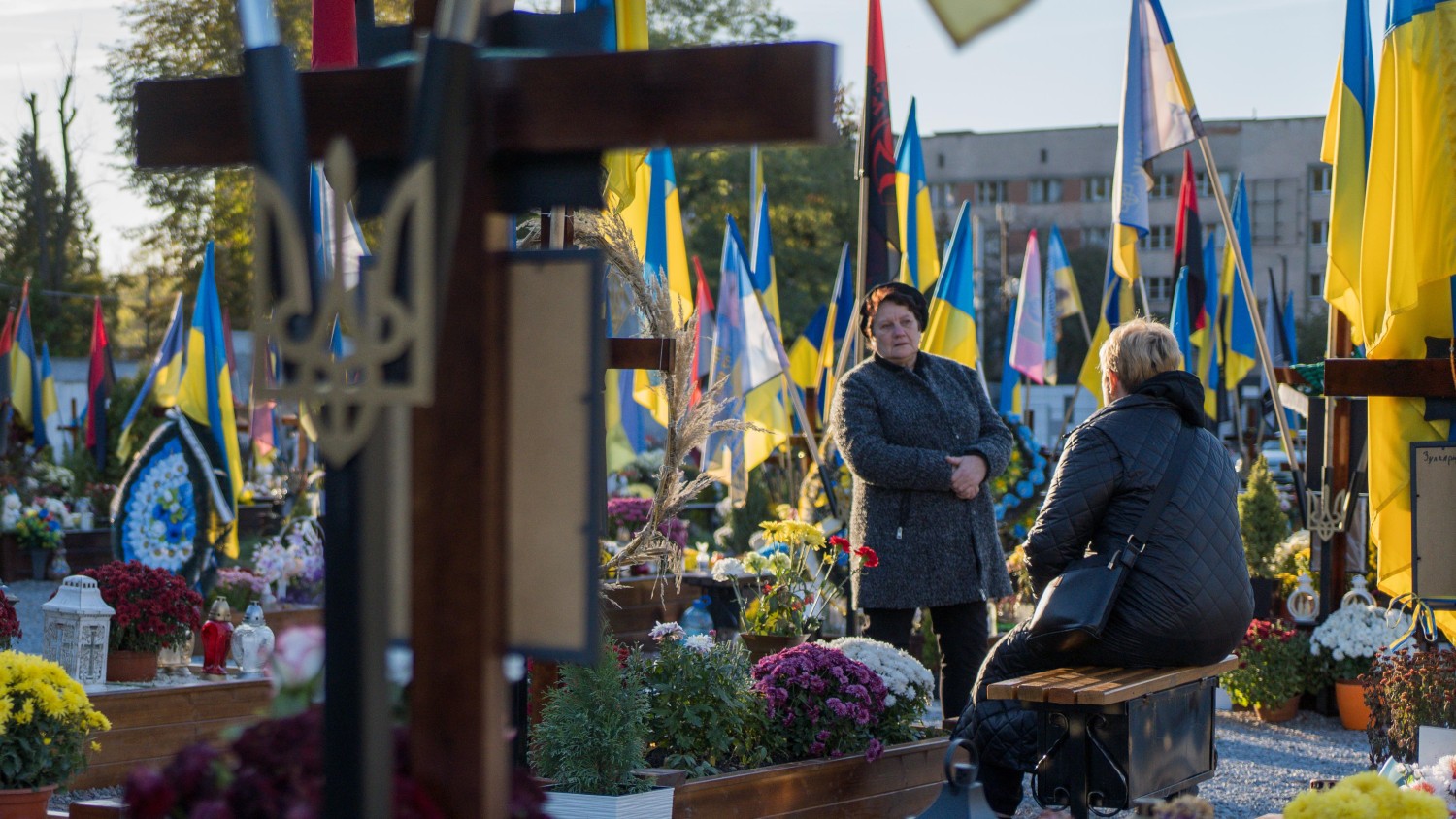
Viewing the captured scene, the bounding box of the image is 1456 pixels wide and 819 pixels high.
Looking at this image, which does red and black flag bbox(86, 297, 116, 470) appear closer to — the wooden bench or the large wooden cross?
the wooden bench

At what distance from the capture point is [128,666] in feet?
20.4

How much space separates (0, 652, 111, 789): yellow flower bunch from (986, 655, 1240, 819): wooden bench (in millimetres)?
2720

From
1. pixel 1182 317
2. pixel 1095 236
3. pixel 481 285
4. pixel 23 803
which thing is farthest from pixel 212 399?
pixel 1095 236

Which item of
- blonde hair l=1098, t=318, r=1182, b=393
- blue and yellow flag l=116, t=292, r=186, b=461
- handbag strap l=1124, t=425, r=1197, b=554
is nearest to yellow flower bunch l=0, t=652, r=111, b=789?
handbag strap l=1124, t=425, r=1197, b=554

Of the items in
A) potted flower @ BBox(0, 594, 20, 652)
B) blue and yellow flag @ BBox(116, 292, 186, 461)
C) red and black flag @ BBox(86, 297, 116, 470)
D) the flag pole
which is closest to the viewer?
potted flower @ BBox(0, 594, 20, 652)

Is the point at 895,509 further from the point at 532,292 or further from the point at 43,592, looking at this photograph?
the point at 43,592

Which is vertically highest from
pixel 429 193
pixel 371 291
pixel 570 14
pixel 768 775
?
pixel 570 14

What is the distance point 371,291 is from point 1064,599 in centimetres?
295

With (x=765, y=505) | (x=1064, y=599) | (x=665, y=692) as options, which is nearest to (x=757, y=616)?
(x=665, y=692)

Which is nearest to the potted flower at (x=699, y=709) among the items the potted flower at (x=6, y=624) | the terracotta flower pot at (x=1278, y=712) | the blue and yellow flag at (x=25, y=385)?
the potted flower at (x=6, y=624)

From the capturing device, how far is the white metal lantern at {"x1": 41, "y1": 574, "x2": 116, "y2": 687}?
19.5ft

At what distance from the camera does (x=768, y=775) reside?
456cm

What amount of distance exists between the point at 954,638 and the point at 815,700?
881mm

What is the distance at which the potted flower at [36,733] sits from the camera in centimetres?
446
